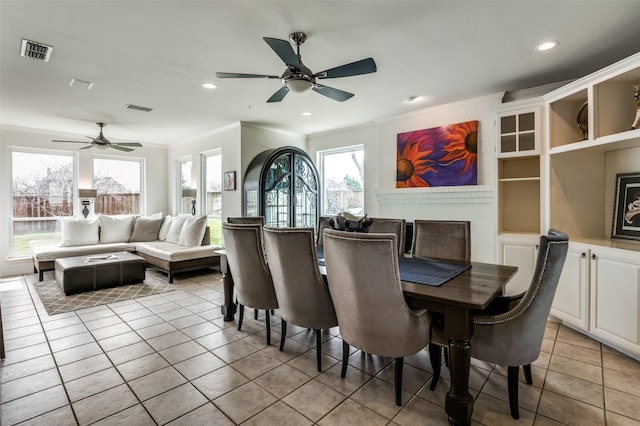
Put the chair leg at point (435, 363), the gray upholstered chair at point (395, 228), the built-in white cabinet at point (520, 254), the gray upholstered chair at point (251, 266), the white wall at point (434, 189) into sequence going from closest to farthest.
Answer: the chair leg at point (435, 363) → the gray upholstered chair at point (251, 266) → the gray upholstered chair at point (395, 228) → the built-in white cabinet at point (520, 254) → the white wall at point (434, 189)

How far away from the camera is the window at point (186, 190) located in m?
6.60

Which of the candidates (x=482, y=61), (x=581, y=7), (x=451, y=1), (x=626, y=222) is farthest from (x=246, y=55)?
(x=626, y=222)

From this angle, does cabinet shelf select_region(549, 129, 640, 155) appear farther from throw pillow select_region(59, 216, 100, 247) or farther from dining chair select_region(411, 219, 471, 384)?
throw pillow select_region(59, 216, 100, 247)

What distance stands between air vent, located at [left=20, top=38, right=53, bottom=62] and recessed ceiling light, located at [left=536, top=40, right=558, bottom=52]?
418 centimetres

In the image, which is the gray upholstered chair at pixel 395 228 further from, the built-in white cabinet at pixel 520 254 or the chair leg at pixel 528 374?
the chair leg at pixel 528 374

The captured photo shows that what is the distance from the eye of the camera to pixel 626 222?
9.49ft

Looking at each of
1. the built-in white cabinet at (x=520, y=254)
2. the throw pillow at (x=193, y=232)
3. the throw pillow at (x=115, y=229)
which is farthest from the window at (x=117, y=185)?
the built-in white cabinet at (x=520, y=254)

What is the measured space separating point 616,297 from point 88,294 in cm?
582

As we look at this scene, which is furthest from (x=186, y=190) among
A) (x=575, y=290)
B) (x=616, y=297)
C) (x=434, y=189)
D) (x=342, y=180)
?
(x=616, y=297)

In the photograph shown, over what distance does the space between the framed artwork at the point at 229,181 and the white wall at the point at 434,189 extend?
2027mm

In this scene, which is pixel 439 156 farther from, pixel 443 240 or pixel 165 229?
pixel 165 229

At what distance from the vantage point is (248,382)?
217 centimetres

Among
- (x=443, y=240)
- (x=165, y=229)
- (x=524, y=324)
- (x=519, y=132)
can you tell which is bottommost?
(x=524, y=324)

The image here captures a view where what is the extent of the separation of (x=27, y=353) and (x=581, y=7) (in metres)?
4.97
